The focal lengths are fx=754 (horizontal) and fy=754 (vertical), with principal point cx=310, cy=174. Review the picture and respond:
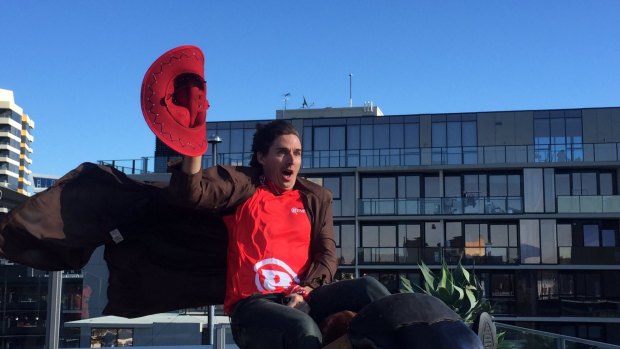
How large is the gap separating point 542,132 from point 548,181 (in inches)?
105

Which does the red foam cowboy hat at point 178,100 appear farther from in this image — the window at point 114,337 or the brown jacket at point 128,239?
the window at point 114,337

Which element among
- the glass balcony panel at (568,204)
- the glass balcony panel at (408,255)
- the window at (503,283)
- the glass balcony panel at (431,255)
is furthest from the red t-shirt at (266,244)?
the glass balcony panel at (568,204)

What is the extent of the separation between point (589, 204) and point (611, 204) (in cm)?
108

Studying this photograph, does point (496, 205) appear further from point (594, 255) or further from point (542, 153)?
point (594, 255)

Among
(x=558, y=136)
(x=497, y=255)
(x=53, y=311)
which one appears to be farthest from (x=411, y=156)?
(x=53, y=311)

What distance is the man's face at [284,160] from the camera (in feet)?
10.7

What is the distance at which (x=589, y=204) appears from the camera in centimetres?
3994

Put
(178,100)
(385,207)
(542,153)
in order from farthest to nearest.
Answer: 1. (385,207)
2. (542,153)
3. (178,100)

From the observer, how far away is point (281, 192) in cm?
334

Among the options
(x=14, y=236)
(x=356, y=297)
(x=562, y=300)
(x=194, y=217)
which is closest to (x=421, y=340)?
(x=356, y=297)

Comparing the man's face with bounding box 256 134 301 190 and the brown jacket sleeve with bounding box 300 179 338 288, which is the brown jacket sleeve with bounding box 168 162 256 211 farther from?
the brown jacket sleeve with bounding box 300 179 338 288

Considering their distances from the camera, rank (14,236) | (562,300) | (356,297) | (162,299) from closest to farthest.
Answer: (356,297) < (14,236) < (162,299) < (562,300)

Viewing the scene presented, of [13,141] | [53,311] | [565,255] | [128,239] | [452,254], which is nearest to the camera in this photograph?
[128,239]

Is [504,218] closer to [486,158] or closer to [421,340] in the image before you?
[486,158]
